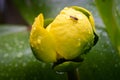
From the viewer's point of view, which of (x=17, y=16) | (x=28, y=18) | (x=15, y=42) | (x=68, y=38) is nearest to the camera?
(x=68, y=38)

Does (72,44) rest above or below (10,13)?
above

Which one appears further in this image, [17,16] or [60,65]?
[17,16]

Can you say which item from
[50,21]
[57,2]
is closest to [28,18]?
[57,2]

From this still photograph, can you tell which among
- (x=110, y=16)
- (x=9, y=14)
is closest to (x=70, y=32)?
(x=110, y=16)

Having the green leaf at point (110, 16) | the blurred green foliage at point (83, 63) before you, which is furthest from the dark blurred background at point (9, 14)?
the green leaf at point (110, 16)

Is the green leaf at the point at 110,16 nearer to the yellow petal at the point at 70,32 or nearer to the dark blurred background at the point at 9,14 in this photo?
the yellow petal at the point at 70,32

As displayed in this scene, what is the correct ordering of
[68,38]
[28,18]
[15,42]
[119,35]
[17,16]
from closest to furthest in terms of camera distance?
1. [68,38]
2. [119,35]
3. [15,42]
4. [28,18]
5. [17,16]

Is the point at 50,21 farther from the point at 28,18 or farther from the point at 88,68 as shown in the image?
the point at 28,18

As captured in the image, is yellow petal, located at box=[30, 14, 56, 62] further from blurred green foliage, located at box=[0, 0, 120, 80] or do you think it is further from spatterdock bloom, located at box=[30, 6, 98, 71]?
blurred green foliage, located at box=[0, 0, 120, 80]
